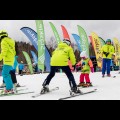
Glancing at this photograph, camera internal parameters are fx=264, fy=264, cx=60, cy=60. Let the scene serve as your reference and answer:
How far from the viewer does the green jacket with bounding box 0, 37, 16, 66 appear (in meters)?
6.03

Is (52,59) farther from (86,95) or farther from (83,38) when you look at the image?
(83,38)

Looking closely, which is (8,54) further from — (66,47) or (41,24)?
(41,24)

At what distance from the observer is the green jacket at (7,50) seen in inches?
237

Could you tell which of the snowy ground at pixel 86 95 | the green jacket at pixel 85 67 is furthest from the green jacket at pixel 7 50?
the green jacket at pixel 85 67

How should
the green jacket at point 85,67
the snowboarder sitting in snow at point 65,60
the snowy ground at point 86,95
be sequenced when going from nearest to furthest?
the snowy ground at point 86,95, the snowboarder sitting in snow at point 65,60, the green jacket at point 85,67

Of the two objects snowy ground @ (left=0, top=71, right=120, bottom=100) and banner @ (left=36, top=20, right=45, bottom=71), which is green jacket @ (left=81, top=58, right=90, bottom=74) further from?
banner @ (left=36, top=20, right=45, bottom=71)

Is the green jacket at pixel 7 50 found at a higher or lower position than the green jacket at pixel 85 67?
higher

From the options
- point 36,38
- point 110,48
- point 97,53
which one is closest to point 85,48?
point 97,53

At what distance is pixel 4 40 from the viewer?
602 centimetres

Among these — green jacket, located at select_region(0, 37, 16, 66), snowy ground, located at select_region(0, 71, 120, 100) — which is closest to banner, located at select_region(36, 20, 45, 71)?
snowy ground, located at select_region(0, 71, 120, 100)

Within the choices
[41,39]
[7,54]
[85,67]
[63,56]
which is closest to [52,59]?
[63,56]

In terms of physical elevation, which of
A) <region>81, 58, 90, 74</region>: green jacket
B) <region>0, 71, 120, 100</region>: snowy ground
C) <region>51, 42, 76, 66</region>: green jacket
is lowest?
<region>0, 71, 120, 100</region>: snowy ground

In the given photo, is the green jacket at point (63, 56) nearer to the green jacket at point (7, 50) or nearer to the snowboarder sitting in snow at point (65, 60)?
the snowboarder sitting in snow at point (65, 60)

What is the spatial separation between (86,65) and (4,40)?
120 inches
